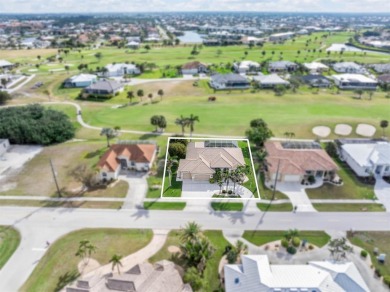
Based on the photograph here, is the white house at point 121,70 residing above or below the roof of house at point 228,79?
below

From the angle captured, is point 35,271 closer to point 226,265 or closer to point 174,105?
point 226,265

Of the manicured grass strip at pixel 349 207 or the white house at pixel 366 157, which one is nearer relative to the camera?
the manicured grass strip at pixel 349 207

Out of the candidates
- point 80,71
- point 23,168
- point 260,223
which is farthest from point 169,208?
point 80,71

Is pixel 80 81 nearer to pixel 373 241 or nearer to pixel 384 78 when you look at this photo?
pixel 373 241

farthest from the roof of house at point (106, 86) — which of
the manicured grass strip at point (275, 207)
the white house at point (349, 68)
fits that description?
the white house at point (349, 68)

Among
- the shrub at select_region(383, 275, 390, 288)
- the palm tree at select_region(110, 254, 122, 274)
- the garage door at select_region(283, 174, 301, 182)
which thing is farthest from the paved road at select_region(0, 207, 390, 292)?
the shrub at select_region(383, 275, 390, 288)

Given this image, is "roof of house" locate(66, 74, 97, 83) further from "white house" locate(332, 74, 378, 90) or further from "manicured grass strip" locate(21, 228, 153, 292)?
"white house" locate(332, 74, 378, 90)

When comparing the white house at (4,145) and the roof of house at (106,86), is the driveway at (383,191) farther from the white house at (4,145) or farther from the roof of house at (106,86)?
the roof of house at (106,86)
